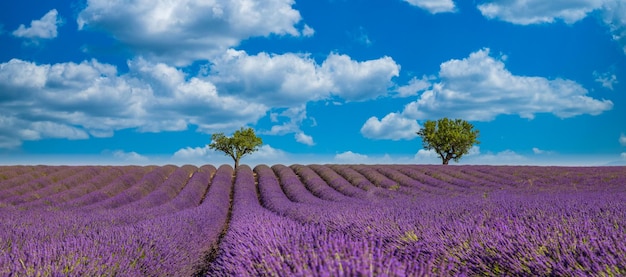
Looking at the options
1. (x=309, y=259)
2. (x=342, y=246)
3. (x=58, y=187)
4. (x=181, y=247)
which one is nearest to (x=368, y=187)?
(x=58, y=187)

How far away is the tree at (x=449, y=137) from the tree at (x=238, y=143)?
15.1 m

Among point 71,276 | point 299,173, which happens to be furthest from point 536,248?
point 299,173

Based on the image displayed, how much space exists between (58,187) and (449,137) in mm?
30099

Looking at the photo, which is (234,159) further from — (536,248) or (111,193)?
(536,248)

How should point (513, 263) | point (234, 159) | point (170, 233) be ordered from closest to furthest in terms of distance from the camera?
point (513, 263) → point (170, 233) → point (234, 159)

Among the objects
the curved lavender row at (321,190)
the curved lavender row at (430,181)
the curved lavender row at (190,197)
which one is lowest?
the curved lavender row at (190,197)

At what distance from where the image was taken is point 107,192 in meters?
19.3

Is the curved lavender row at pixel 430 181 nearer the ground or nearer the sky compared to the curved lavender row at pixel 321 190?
nearer the sky

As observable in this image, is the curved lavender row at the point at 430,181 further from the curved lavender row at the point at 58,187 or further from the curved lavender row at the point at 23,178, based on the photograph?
the curved lavender row at the point at 23,178

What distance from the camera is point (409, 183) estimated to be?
19828mm

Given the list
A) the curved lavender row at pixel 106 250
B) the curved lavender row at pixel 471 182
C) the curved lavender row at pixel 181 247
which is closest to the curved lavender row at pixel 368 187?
the curved lavender row at pixel 471 182

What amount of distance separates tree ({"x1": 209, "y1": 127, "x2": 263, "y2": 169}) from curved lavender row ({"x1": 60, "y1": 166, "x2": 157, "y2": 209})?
587 inches

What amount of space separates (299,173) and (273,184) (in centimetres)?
631

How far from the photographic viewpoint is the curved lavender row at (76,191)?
625 inches
